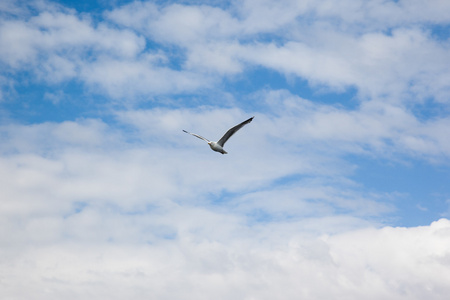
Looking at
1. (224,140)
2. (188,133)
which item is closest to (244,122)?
(224,140)

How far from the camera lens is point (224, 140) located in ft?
325

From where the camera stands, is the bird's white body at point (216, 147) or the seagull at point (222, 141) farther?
the bird's white body at point (216, 147)

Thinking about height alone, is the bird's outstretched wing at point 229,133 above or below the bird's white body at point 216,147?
above

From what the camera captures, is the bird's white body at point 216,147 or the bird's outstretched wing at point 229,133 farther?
the bird's white body at point 216,147

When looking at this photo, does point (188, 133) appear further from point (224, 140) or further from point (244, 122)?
point (244, 122)

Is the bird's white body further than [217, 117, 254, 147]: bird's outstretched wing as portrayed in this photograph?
Yes

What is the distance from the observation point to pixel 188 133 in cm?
10425

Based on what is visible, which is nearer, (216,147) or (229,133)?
(229,133)

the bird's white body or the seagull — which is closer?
the seagull

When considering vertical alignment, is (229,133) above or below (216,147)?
above

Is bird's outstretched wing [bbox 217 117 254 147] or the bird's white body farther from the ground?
bird's outstretched wing [bbox 217 117 254 147]

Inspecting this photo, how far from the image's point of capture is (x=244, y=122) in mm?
89000

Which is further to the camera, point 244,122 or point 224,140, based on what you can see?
point 224,140

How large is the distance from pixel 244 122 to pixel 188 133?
1954 centimetres
